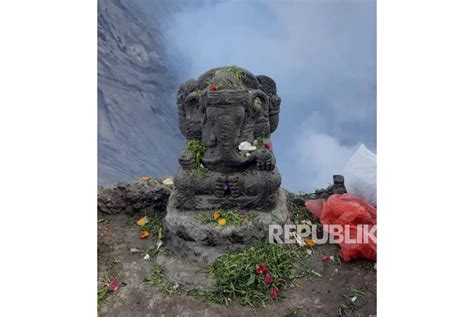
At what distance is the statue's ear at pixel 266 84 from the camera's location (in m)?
4.72

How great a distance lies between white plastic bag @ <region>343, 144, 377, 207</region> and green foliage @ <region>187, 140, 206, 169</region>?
1944mm

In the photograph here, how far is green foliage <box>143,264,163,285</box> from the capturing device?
3.75m

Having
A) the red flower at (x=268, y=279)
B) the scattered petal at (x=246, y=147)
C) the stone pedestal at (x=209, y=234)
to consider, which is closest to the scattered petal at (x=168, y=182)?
the stone pedestal at (x=209, y=234)

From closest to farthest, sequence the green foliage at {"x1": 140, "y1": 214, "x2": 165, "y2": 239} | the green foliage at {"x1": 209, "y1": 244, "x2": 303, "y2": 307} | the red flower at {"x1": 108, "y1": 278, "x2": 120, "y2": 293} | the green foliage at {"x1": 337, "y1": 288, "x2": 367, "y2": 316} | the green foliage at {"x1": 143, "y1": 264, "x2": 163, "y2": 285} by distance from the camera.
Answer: the green foliage at {"x1": 337, "y1": 288, "x2": 367, "y2": 316} → the green foliage at {"x1": 209, "y1": 244, "x2": 303, "y2": 307} → the red flower at {"x1": 108, "y1": 278, "x2": 120, "y2": 293} → the green foliage at {"x1": 143, "y1": 264, "x2": 163, "y2": 285} → the green foliage at {"x1": 140, "y1": 214, "x2": 165, "y2": 239}

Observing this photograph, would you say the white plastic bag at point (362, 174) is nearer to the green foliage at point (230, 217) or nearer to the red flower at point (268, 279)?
the green foliage at point (230, 217)

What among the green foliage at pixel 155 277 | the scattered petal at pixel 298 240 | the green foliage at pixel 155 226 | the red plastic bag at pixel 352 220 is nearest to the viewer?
the green foliage at pixel 155 277

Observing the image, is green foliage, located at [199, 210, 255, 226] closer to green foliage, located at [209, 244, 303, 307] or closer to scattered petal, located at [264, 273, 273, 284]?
green foliage, located at [209, 244, 303, 307]

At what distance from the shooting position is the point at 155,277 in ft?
12.5

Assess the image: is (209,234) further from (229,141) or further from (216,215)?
(229,141)

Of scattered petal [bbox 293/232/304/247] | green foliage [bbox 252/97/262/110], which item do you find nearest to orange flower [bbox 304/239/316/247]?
scattered petal [bbox 293/232/304/247]

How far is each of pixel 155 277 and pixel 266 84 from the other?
2.49 metres

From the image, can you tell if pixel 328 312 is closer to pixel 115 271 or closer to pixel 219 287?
pixel 219 287

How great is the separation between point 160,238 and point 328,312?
199 centimetres

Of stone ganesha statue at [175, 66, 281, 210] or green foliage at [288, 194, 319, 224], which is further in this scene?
green foliage at [288, 194, 319, 224]
